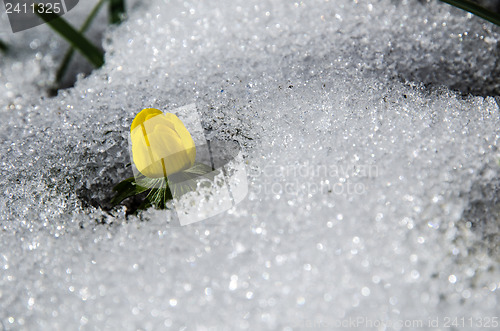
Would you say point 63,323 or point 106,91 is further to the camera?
point 106,91

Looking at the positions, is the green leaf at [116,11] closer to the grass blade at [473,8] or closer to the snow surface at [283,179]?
the snow surface at [283,179]

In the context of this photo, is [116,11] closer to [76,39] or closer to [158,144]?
[76,39]

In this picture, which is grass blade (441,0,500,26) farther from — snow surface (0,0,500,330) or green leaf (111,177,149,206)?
green leaf (111,177,149,206)

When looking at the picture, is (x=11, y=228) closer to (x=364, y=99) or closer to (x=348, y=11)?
(x=364, y=99)

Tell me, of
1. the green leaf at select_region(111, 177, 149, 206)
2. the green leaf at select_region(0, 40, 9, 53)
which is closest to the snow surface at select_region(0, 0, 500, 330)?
the green leaf at select_region(111, 177, 149, 206)

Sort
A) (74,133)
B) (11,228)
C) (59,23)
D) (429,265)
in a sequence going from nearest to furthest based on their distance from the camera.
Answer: (429,265) → (11,228) → (74,133) → (59,23)

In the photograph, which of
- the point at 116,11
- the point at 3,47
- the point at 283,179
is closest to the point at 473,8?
the point at 283,179

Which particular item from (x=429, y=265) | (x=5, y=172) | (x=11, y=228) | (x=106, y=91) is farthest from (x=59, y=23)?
(x=429, y=265)
